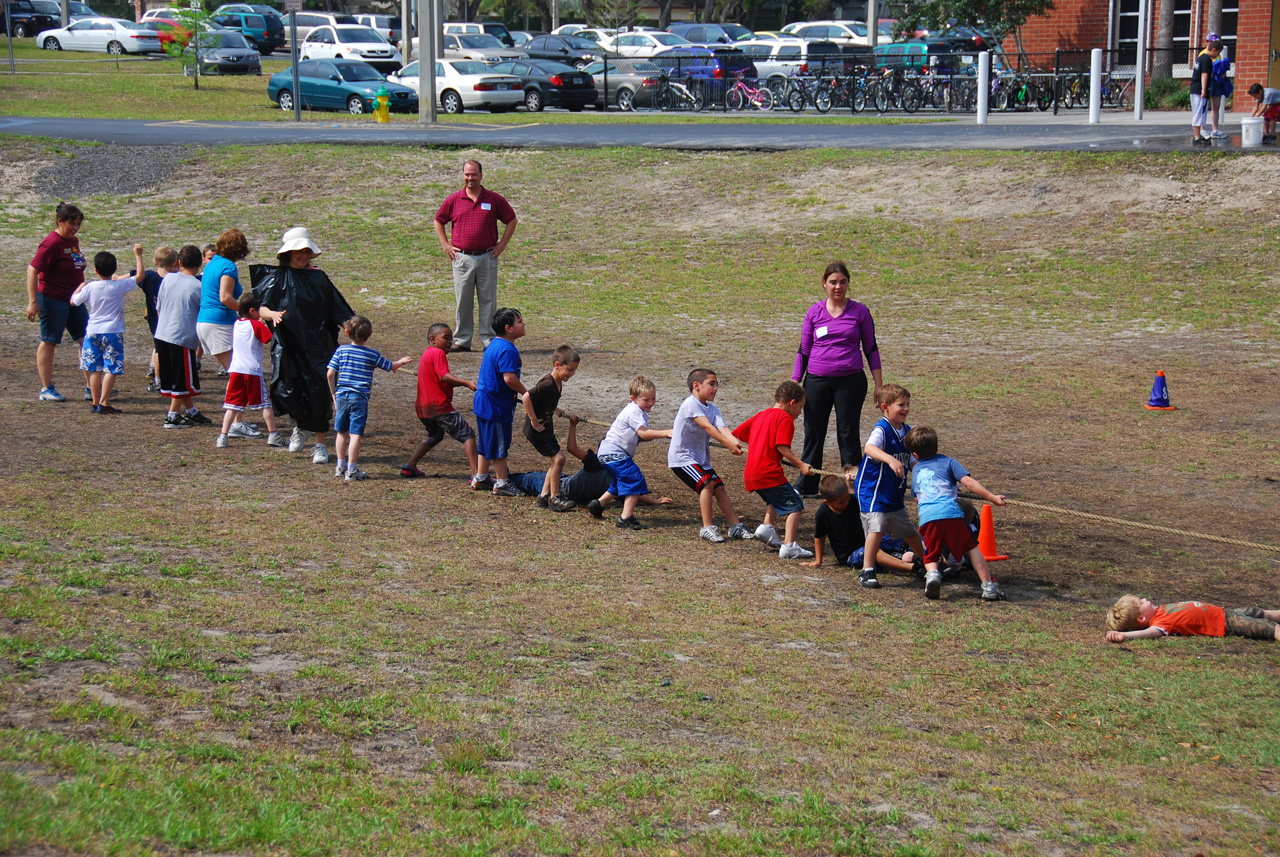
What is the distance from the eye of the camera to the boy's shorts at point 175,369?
10961 mm

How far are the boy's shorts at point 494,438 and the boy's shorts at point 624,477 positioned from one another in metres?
0.88

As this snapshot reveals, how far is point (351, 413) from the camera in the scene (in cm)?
950

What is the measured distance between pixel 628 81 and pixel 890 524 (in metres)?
31.9

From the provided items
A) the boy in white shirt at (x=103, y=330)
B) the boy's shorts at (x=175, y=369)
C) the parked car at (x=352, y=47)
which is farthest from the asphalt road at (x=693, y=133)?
the boy's shorts at (x=175, y=369)

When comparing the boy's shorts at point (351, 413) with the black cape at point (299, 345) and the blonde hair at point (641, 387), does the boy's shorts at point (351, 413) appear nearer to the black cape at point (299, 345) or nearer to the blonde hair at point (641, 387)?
the black cape at point (299, 345)

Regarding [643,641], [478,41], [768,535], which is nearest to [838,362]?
[768,535]

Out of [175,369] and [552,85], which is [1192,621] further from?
[552,85]


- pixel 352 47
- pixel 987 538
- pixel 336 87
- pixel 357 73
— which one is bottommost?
pixel 987 538

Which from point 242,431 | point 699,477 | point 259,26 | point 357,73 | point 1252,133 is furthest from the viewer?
point 259,26

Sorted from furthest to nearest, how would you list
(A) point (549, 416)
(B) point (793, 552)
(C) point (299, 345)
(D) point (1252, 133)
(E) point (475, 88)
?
(E) point (475, 88) < (D) point (1252, 133) < (C) point (299, 345) < (A) point (549, 416) < (B) point (793, 552)

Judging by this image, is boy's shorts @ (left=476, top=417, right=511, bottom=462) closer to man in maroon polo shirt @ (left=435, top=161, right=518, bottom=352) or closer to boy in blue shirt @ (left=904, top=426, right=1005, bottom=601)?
boy in blue shirt @ (left=904, top=426, right=1005, bottom=601)

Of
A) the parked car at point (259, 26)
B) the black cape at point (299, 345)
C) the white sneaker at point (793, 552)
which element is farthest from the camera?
the parked car at point (259, 26)

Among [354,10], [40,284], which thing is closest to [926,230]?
[40,284]

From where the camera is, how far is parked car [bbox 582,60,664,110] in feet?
122
